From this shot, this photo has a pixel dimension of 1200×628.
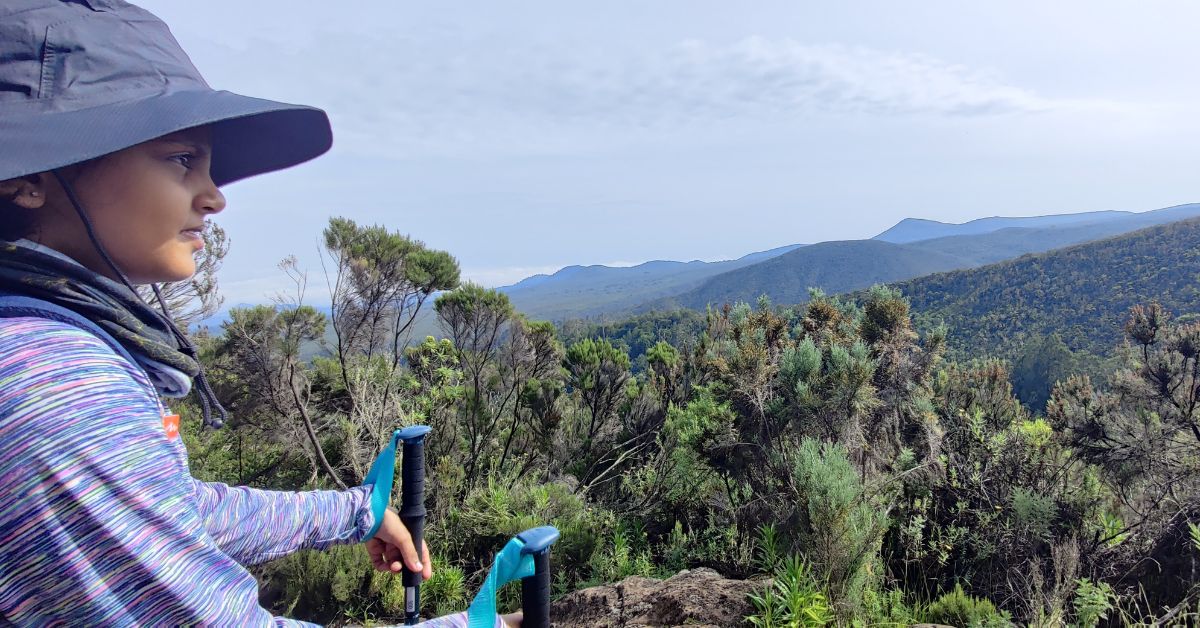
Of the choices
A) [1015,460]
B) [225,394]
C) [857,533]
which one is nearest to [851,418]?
[857,533]

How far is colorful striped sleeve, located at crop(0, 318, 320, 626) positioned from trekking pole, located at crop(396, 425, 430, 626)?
731 millimetres

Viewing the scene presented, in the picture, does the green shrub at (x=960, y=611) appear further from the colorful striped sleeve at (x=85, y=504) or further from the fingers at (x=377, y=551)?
the colorful striped sleeve at (x=85, y=504)

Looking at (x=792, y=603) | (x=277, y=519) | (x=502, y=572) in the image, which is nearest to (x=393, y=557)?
(x=277, y=519)

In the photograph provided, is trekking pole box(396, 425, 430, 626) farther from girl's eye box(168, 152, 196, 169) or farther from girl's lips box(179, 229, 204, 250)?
girl's eye box(168, 152, 196, 169)

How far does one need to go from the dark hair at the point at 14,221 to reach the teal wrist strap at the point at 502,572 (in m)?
0.75

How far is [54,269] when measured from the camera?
68 cm

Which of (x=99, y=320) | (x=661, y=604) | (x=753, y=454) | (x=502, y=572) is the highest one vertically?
(x=99, y=320)

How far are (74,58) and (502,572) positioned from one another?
35.6 inches

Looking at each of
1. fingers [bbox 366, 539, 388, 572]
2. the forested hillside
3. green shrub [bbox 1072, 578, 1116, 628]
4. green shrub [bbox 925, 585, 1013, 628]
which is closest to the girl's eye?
fingers [bbox 366, 539, 388, 572]

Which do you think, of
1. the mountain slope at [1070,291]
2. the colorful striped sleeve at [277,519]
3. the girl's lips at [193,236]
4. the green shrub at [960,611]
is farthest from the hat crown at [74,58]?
the mountain slope at [1070,291]

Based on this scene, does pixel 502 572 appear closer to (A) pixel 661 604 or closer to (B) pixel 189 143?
(B) pixel 189 143

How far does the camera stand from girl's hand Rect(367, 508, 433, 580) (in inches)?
49.8

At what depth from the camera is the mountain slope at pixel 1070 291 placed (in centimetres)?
4403

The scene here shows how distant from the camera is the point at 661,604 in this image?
9.45 ft
